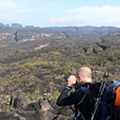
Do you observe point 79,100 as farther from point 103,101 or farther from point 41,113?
point 41,113

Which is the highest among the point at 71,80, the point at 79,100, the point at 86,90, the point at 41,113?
the point at 71,80

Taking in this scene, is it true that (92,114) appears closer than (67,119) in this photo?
Yes

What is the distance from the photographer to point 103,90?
3188 mm

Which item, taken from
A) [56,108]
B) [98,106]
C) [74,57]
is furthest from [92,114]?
[74,57]

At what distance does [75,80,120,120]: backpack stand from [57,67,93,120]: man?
0.10 metres

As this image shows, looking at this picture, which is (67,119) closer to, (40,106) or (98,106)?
(40,106)

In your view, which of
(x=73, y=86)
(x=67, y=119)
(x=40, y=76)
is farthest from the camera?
(x=40, y=76)

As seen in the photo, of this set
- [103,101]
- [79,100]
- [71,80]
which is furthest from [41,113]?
[103,101]

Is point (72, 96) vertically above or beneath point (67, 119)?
above

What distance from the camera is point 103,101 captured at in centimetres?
319

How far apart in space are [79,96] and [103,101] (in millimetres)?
466

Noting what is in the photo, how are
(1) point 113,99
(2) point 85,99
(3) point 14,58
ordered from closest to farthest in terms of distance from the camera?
(1) point 113,99 → (2) point 85,99 → (3) point 14,58

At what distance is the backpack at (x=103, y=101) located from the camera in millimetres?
3154

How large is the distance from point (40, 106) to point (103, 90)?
1050cm
